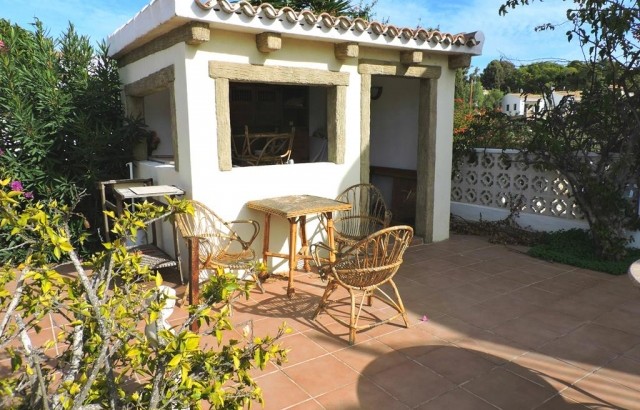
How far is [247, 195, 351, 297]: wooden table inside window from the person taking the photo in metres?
4.30

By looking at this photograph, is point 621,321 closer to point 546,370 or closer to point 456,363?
point 546,370

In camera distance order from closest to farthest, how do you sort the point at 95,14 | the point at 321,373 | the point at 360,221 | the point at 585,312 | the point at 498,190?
the point at 321,373
the point at 585,312
the point at 360,221
the point at 498,190
the point at 95,14

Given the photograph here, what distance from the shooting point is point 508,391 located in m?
2.78

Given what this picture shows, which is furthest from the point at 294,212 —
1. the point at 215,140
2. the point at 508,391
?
the point at 508,391

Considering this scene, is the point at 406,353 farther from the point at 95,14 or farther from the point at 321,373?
the point at 95,14

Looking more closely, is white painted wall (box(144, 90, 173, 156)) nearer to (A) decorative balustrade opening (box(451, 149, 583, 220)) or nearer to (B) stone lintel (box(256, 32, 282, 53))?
(B) stone lintel (box(256, 32, 282, 53))

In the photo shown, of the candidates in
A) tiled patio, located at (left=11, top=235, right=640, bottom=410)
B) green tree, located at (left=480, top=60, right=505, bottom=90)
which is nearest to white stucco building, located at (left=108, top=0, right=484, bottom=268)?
tiled patio, located at (left=11, top=235, right=640, bottom=410)

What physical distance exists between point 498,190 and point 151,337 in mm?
6104

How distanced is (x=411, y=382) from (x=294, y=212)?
189 cm

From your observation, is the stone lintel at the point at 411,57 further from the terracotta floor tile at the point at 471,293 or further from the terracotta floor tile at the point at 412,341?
the terracotta floor tile at the point at 412,341

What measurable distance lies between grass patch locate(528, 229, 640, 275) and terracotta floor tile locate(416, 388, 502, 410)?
3.36 m

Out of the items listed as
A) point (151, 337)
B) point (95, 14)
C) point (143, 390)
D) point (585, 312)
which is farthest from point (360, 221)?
point (95, 14)

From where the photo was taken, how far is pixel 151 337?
2.33 meters

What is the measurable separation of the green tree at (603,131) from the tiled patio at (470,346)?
37.4 inches
